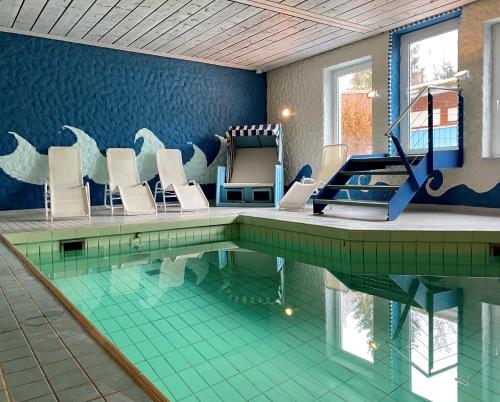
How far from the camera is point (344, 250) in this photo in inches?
172

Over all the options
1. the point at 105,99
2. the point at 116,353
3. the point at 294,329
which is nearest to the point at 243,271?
the point at 294,329

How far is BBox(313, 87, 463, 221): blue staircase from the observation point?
16.8ft

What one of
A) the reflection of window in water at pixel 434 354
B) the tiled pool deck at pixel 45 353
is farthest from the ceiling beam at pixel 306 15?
the reflection of window in water at pixel 434 354

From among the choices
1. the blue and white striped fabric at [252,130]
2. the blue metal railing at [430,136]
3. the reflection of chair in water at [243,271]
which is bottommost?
the reflection of chair in water at [243,271]

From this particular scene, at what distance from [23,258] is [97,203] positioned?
4.15 m

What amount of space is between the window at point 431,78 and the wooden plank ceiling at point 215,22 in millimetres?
403

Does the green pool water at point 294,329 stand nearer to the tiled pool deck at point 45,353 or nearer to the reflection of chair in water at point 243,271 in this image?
the reflection of chair in water at point 243,271

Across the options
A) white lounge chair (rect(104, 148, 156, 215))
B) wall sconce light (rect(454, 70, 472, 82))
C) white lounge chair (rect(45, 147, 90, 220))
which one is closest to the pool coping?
white lounge chair (rect(45, 147, 90, 220))

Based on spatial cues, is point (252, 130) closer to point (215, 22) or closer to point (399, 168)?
point (215, 22)

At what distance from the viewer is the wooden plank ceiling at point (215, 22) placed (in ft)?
17.8

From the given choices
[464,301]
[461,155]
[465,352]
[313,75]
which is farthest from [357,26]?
[465,352]

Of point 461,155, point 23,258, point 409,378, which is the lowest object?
point 409,378

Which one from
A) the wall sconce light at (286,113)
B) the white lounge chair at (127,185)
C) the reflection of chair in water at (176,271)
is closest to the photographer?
the reflection of chair in water at (176,271)

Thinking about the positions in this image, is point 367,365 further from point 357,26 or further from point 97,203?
point 97,203
